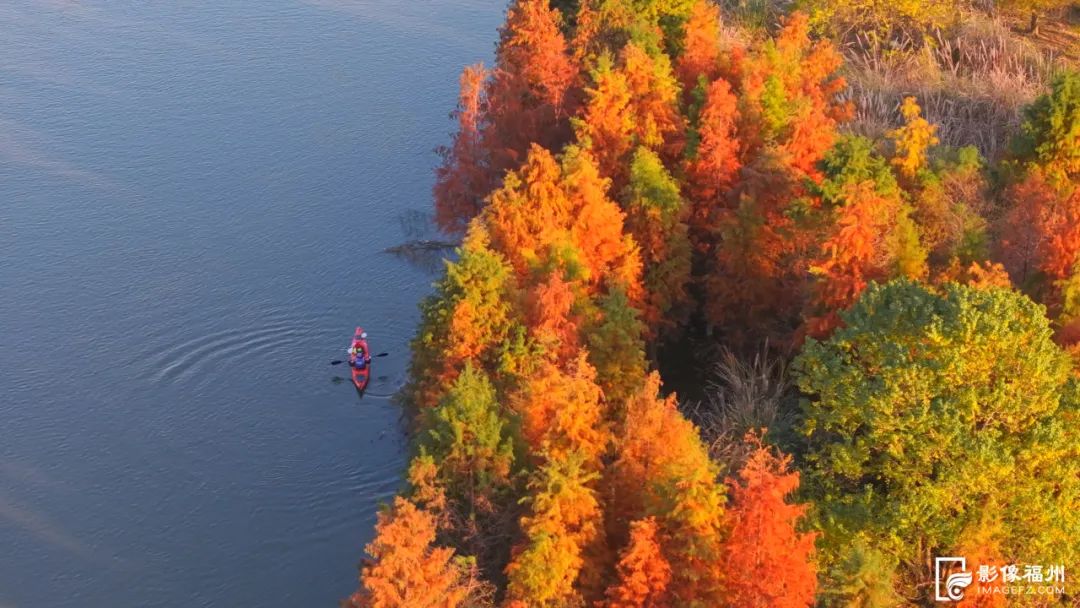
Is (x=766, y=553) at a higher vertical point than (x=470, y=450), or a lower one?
lower

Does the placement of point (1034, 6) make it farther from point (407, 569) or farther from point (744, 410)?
point (407, 569)

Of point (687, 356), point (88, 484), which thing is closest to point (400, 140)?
point (687, 356)

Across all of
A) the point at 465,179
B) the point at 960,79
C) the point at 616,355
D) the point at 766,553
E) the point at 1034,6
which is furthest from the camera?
the point at 1034,6

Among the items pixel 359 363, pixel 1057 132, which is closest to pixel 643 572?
pixel 359 363

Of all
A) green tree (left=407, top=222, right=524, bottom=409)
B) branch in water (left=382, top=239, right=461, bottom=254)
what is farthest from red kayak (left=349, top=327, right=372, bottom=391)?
green tree (left=407, top=222, right=524, bottom=409)

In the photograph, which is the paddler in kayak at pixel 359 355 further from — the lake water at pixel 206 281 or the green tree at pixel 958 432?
the green tree at pixel 958 432
